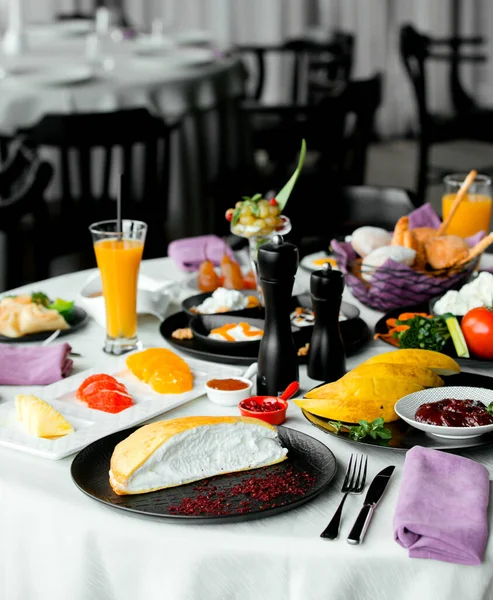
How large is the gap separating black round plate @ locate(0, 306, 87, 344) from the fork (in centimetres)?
77

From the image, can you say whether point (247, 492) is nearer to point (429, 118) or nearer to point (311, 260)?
point (311, 260)

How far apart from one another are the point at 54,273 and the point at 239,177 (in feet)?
4.17

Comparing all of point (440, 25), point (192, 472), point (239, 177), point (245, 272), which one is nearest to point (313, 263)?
point (245, 272)

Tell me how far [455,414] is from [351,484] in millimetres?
200

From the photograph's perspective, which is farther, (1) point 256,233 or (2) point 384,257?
(2) point 384,257

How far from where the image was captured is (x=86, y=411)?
1.45m

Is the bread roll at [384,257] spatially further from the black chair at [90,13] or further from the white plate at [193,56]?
the black chair at [90,13]

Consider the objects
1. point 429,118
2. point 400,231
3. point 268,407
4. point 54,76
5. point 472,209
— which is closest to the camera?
point 268,407

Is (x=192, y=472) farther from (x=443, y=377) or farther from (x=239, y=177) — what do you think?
(x=239, y=177)

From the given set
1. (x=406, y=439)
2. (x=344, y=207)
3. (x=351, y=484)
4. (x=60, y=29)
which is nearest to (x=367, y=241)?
(x=406, y=439)

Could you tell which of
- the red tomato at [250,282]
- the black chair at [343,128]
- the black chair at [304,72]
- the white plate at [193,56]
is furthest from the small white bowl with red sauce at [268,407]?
the black chair at [304,72]

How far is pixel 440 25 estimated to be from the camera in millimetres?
8984

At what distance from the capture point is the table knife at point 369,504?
1098 mm

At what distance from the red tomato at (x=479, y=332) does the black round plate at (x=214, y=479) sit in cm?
50
